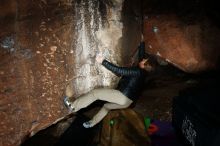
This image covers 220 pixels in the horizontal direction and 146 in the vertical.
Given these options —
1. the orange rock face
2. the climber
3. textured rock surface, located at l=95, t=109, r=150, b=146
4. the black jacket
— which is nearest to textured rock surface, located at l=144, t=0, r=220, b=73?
the orange rock face

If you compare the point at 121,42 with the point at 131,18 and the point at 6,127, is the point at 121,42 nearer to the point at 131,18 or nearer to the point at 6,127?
the point at 131,18

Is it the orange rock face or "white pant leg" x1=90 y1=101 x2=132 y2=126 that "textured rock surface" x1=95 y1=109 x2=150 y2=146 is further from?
the orange rock face

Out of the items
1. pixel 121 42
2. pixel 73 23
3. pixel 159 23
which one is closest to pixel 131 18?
pixel 121 42

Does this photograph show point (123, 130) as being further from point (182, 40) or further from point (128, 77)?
point (182, 40)

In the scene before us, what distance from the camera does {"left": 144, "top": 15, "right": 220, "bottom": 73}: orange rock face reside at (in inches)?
193

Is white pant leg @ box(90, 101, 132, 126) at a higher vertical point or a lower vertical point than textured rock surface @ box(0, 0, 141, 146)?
lower

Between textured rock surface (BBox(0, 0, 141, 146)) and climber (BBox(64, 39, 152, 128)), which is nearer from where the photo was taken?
textured rock surface (BBox(0, 0, 141, 146))

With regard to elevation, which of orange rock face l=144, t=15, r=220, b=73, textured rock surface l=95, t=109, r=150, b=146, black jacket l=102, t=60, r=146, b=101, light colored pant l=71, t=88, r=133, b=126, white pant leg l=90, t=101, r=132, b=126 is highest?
orange rock face l=144, t=15, r=220, b=73

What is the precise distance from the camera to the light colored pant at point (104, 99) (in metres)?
4.12

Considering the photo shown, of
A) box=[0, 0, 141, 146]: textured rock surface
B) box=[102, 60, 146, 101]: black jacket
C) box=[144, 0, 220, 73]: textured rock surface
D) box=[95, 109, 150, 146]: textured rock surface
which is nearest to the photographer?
box=[0, 0, 141, 146]: textured rock surface

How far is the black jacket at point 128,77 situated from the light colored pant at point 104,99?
10 centimetres

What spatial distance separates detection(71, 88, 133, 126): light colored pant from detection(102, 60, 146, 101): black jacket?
10 centimetres

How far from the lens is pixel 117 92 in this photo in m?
4.23

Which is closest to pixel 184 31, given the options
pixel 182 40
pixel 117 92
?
pixel 182 40
